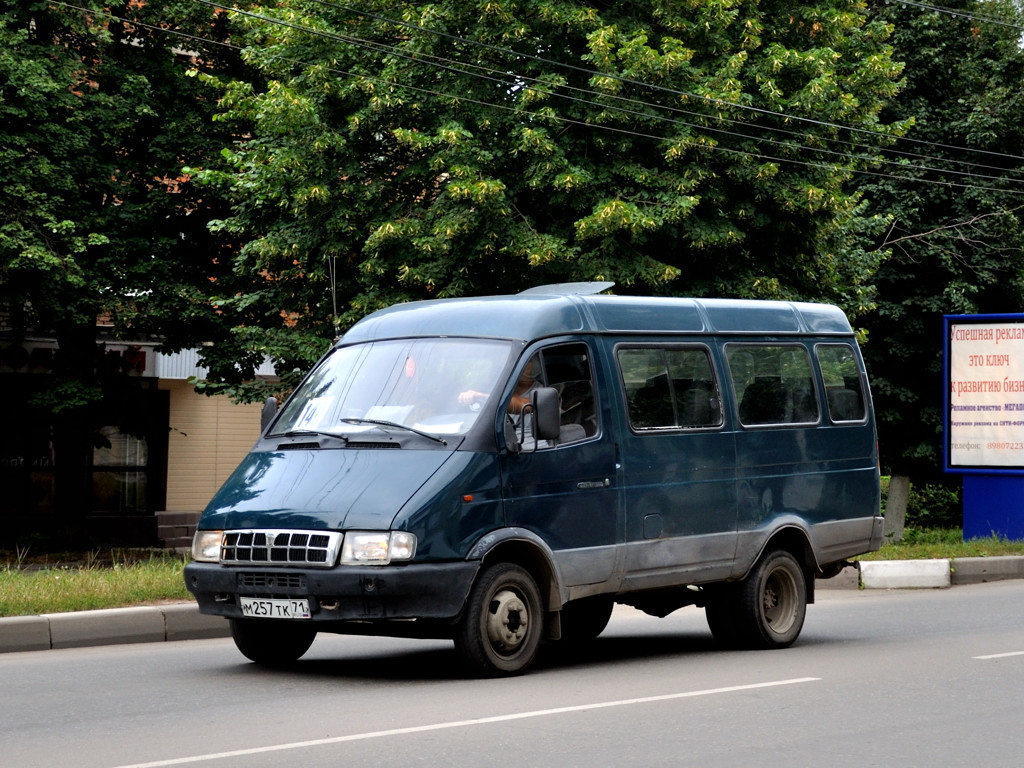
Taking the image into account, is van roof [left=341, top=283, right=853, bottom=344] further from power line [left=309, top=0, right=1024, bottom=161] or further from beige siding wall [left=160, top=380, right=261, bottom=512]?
beige siding wall [left=160, top=380, right=261, bottom=512]

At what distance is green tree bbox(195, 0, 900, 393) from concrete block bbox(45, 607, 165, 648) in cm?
803

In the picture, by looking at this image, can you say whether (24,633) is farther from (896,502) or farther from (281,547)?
(896,502)

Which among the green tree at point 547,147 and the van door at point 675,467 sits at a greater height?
the green tree at point 547,147

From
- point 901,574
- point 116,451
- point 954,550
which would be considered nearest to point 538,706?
point 901,574

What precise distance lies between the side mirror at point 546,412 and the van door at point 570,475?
18 cm

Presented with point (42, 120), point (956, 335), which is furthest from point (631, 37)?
point (42, 120)

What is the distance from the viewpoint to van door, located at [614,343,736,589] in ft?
34.0

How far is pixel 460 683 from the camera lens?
9156mm

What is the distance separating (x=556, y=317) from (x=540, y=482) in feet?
3.70

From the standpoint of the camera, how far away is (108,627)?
1154cm

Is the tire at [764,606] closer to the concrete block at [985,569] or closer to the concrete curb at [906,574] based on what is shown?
the concrete curb at [906,574]

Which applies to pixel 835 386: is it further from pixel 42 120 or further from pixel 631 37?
pixel 42 120

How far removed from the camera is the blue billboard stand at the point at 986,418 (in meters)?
21.5

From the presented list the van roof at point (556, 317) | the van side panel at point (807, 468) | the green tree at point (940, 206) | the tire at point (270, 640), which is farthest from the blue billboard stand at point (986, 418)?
the tire at point (270, 640)
